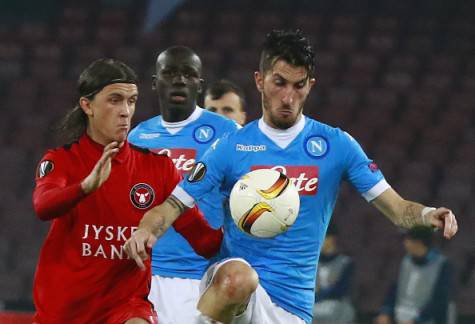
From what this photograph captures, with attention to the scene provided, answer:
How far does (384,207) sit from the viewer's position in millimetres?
4422

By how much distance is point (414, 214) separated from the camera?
4234 millimetres

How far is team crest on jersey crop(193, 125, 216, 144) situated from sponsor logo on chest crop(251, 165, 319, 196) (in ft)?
3.33

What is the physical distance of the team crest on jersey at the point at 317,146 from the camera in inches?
177

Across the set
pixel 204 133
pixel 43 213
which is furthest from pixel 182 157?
pixel 43 213

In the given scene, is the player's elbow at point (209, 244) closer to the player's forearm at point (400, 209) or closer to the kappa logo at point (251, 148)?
the kappa logo at point (251, 148)

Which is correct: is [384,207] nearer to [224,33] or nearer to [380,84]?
[380,84]

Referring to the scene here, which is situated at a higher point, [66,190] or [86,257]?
[66,190]

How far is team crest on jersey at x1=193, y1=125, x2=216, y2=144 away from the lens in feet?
17.9

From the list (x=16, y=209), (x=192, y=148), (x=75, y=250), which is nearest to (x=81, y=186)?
(x=75, y=250)

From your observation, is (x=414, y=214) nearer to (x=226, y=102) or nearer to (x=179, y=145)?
(x=179, y=145)

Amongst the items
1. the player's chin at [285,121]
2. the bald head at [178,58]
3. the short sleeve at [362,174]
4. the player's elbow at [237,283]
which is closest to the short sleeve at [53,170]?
the player's elbow at [237,283]

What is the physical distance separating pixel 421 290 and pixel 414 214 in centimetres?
388

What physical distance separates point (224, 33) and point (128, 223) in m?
9.51

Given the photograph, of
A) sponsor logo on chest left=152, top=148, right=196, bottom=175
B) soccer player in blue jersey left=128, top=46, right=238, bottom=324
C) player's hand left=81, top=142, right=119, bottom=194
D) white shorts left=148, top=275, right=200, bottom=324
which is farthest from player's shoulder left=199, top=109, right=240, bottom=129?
player's hand left=81, top=142, right=119, bottom=194
